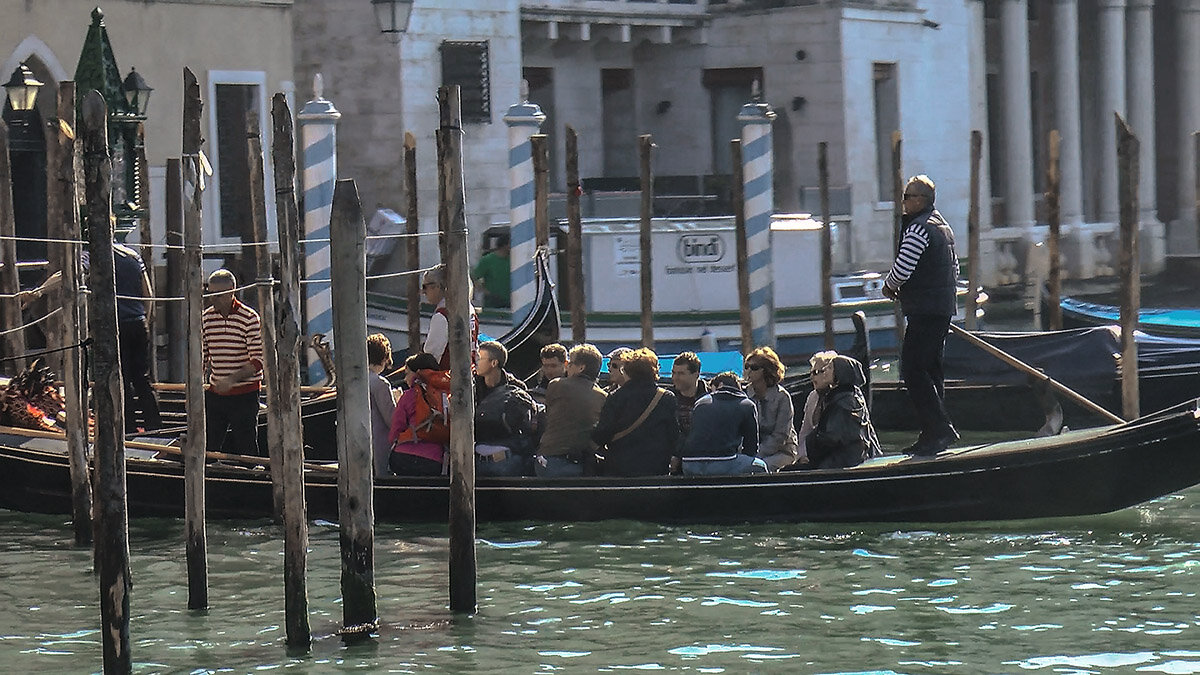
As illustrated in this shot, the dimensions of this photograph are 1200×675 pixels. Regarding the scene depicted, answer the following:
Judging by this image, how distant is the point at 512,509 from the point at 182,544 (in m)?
1.36

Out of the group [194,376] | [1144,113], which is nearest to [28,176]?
[194,376]

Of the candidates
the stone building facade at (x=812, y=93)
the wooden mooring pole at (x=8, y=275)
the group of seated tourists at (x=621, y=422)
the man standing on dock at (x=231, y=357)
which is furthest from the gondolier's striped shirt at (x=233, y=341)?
the stone building facade at (x=812, y=93)

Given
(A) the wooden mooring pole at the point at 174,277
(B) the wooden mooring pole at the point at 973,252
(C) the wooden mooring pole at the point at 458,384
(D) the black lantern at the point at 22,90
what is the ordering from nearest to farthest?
(C) the wooden mooring pole at the point at 458,384 → (D) the black lantern at the point at 22,90 → (A) the wooden mooring pole at the point at 174,277 → (B) the wooden mooring pole at the point at 973,252

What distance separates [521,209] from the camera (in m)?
13.7

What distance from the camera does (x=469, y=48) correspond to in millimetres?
17125

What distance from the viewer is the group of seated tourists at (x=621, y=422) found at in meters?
8.71

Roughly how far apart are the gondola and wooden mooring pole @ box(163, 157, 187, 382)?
12.0ft

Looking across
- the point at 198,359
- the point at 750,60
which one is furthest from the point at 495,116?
the point at 198,359

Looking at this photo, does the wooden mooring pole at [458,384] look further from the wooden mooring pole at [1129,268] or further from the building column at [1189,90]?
the building column at [1189,90]

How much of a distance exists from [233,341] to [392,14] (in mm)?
5075

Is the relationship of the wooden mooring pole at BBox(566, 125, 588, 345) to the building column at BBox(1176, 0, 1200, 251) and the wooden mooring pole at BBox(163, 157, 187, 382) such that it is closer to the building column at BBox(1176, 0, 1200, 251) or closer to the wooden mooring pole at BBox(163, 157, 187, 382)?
the wooden mooring pole at BBox(163, 157, 187, 382)

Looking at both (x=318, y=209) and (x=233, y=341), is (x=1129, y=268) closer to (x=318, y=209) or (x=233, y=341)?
(x=233, y=341)

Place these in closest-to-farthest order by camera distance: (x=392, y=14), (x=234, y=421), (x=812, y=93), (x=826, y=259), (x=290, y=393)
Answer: (x=290, y=393), (x=234, y=421), (x=392, y=14), (x=826, y=259), (x=812, y=93)

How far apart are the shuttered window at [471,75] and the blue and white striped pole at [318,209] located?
13.0ft
